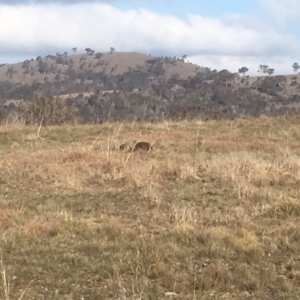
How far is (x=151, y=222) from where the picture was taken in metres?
7.33

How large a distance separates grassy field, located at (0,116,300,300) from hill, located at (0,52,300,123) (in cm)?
738

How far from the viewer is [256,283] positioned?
5.06 meters

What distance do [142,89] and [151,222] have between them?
7055cm

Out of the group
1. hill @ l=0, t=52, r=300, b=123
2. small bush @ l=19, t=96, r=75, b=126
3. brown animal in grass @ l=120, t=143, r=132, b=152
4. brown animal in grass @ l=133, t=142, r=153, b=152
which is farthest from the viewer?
hill @ l=0, t=52, r=300, b=123

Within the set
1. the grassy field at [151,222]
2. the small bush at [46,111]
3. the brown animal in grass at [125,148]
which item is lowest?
the grassy field at [151,222]

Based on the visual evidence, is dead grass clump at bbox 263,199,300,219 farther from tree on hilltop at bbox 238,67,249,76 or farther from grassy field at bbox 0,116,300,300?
tree on hilltop at bbox 238,67,249,76

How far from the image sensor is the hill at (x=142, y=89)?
51.7 metres

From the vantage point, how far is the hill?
51.7m

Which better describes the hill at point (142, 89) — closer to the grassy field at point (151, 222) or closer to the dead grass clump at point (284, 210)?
the grassy field at point (151, 222)

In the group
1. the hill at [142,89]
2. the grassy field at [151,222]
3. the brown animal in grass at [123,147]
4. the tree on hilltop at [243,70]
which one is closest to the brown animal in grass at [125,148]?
the brown animal in grass at [123,147]

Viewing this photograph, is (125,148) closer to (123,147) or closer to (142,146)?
(123,147)

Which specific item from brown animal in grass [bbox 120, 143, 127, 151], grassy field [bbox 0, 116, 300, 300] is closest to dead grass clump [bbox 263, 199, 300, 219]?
grassy field [bbox 0, 116, 300, 300]

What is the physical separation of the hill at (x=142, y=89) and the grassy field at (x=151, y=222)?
7382 mm

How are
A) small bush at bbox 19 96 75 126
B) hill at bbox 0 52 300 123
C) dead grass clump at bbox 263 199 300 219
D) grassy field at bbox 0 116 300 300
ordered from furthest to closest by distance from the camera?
1. hill at bbox 0 52 300 123
2. small bush at bbox 19 96 75 126
3. dead grass clump at bbox 263 199 300 219
4. grassy field at bbox 0 116 300 300
